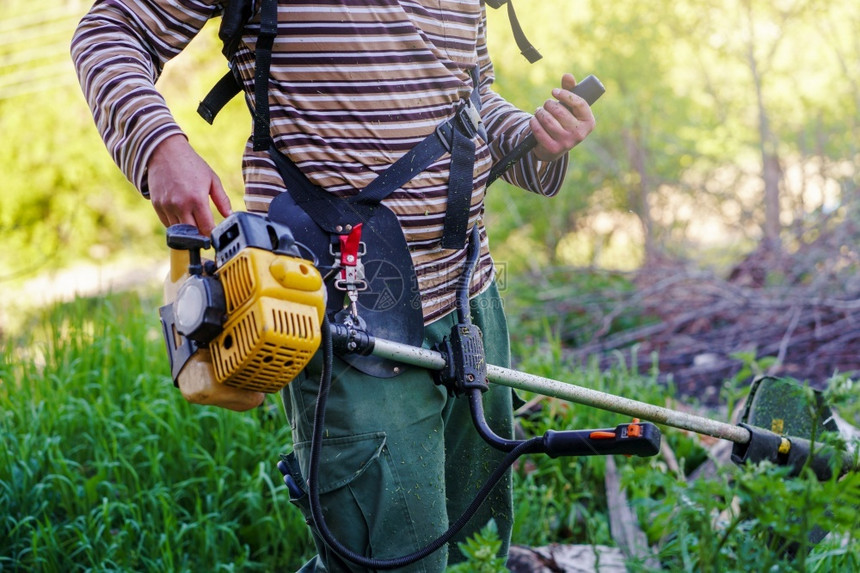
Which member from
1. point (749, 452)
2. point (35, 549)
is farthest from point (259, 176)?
point (35, 549)

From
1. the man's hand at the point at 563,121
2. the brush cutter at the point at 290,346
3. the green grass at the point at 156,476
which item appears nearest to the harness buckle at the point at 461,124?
the man's hand at the point at 563,121

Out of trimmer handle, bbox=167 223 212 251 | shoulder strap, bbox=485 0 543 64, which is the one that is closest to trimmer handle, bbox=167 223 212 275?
trimmer handle, bbox=167 223 212 251

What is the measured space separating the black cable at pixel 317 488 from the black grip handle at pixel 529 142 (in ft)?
2.24

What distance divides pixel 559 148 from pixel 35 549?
204 centimetres

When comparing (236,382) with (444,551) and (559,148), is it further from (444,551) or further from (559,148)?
(559,148)

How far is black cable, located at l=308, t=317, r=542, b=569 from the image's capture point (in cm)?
159

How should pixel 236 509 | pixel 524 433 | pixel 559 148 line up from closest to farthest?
pixel 559 148 → pixel 236 509 → pixel 524 433

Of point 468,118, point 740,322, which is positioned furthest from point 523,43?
point 740,322

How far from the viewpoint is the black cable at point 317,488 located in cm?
159

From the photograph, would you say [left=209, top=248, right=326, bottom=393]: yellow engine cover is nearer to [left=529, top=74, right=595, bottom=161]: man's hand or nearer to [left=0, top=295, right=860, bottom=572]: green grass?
[left=529, top=74, right=595, bottom=161]: man's hand

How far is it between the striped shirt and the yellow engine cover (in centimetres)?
35

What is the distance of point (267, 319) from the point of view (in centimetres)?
137

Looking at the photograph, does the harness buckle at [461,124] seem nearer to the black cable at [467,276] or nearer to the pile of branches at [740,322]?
the black cable at [467,276]

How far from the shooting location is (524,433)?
368 cm
